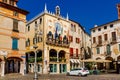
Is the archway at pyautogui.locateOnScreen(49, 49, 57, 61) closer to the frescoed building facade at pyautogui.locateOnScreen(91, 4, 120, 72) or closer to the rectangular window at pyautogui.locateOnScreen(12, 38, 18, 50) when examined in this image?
the frescoed building facade at pyautogui.locateOnScreen(91, 4, 120, 72)

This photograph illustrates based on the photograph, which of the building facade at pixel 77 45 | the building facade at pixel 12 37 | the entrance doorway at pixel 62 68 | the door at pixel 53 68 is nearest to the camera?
the building facade at pixel 12 37

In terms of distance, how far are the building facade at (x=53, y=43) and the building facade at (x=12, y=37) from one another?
23.6 ft

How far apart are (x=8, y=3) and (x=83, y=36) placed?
2661 centimetres

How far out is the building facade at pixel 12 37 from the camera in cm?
2998

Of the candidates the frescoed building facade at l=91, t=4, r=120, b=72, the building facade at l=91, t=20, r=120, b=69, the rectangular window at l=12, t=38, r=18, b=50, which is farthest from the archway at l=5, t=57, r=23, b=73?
the building facade at l=91, t=20, r=120, b=69

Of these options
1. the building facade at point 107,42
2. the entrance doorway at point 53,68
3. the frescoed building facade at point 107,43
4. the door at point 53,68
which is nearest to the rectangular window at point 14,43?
the door at point 53,68

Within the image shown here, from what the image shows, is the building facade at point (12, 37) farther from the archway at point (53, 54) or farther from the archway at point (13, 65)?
the archway at point (53, 54)

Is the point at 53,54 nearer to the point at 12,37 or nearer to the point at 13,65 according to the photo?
the point at 13,65

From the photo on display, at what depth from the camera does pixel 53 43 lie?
42.7 meters

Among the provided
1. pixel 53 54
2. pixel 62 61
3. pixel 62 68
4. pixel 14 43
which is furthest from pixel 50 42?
pixel 14 43

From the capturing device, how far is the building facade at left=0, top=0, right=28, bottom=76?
Result: 2998 centimetres

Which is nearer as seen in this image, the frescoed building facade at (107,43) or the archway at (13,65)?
the archway at (13,65)

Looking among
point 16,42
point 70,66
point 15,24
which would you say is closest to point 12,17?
point 15,24

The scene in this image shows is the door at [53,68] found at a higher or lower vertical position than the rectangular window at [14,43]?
lower
